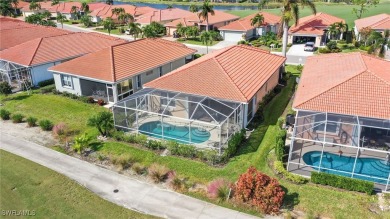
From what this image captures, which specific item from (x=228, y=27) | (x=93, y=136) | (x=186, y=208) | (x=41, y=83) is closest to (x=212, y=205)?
(x=186, y=208)

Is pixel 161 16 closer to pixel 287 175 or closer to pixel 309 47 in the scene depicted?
pixel 309 47

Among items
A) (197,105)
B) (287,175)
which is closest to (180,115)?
(197,105)

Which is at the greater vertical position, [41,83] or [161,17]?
[161,17]

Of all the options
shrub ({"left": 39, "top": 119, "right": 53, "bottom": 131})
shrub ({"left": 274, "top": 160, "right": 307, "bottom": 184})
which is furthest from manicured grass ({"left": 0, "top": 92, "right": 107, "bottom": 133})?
shrub ({"left": 274, "top": 160, "right": 307, "bottom": 184})

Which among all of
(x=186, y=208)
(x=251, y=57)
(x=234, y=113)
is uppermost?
(x=251, y=57)

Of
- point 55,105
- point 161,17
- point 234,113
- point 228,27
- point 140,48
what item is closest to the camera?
point 234,113

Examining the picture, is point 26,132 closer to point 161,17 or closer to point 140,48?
point 140,48
